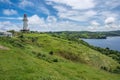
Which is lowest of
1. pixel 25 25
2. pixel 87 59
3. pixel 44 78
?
pixel 87 59

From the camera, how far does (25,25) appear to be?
364 ft

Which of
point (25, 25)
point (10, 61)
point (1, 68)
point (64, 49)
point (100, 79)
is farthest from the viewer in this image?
point (25, 25)

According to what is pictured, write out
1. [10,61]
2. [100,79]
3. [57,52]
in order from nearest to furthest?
[10,61]
[100,79]
[57,52]

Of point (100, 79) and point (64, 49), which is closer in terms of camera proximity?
point (100, 79)

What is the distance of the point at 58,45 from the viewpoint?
3219 inches

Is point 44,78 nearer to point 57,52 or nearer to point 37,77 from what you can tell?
point 37,77

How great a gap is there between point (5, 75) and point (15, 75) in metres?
1.27

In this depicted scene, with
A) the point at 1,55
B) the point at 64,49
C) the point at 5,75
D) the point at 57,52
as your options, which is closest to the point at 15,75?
the point at 5,75

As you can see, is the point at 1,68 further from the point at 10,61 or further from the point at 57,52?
the point at 57,52

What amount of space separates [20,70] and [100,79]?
757 inches

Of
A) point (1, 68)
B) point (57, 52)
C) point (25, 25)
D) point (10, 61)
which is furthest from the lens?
point (25, 25)

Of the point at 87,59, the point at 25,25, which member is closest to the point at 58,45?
the point at 87,59

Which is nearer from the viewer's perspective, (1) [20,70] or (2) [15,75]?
(2) [15,75]

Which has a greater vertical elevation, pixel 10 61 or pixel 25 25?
pixel 25 25
